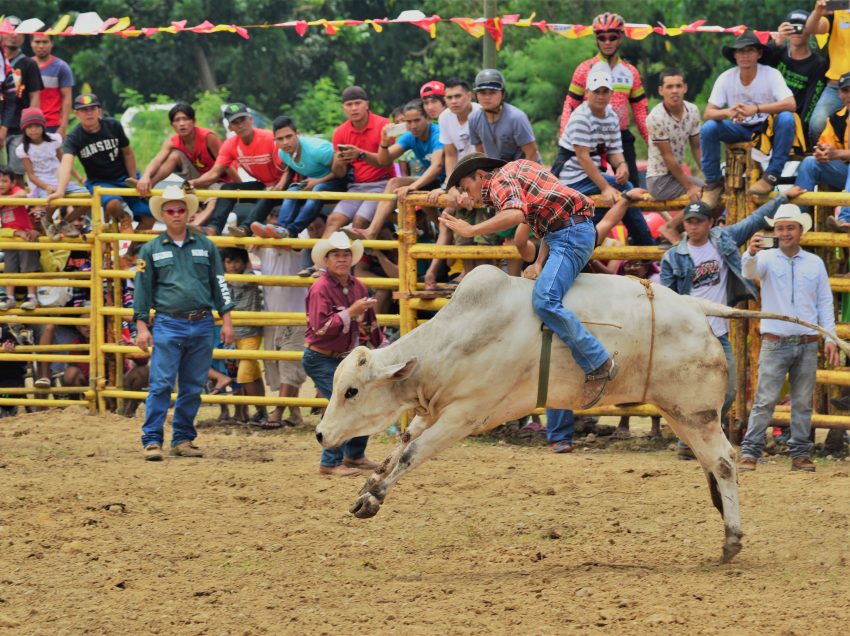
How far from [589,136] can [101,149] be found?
508cm

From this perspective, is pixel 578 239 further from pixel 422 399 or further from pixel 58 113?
pixel 58 113

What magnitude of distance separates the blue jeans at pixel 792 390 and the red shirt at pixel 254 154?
16.6 feet

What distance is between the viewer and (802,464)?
10.0 m

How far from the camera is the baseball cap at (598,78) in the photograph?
1078cm

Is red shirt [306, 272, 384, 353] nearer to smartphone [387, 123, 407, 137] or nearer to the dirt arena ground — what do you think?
the dirt arena ground

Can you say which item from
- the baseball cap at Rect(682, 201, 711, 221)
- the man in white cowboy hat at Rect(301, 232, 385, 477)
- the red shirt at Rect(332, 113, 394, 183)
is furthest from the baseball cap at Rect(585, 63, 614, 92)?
the man in white cowboy hat at Rect(301, 232, 385, 477)

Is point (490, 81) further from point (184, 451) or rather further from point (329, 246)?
point (184, 451)

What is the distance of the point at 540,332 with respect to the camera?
7547mm

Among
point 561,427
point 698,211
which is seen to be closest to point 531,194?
point 698,211

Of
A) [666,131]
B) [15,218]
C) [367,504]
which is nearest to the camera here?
[367,504]

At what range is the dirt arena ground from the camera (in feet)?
21.1

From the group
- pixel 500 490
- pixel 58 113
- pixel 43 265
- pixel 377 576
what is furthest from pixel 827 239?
pixel 58 113

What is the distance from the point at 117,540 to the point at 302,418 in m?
5.27

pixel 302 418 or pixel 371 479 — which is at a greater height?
pixel 371 479
